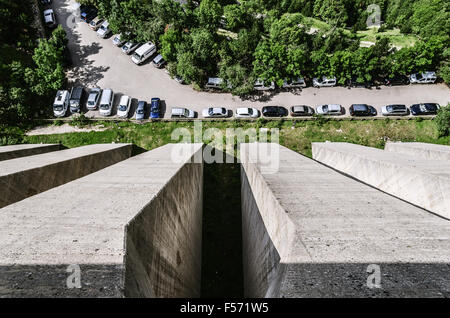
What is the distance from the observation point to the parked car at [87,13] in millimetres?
28578

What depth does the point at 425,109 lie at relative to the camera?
23.4m

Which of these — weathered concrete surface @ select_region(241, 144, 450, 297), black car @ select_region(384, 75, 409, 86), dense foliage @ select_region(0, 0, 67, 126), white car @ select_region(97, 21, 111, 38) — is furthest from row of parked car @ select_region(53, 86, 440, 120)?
weathered concrete surface @ select_region(241, 144, 450, 297)

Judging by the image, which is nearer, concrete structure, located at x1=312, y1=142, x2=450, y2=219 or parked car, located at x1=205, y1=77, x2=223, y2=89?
concrete structure, located at x1=312, y1=142, x2=450, y2=219

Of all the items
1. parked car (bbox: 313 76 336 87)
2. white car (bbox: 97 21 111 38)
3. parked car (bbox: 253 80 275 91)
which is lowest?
parked car (bbox: 253 80 275 91)

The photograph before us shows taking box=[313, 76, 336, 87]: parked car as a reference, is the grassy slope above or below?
below

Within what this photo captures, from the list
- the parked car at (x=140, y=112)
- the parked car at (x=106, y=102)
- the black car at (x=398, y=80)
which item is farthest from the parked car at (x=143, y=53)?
the black car at (x=398, y=80)

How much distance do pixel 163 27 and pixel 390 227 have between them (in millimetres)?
27726

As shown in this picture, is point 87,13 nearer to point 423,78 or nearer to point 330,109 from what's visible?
point 330,109

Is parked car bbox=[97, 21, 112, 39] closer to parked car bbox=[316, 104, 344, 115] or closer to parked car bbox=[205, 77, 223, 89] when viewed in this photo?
parked car bbox=[205, 77, 223, 89]

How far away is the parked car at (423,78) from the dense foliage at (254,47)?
2.13ft

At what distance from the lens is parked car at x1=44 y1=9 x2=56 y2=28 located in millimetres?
28445

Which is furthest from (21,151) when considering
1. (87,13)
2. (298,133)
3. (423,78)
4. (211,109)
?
(423,78)

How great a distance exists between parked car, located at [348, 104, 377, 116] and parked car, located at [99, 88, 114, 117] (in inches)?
1072

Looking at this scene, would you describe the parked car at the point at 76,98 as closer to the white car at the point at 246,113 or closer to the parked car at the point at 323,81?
the white car at the point at 246,113
